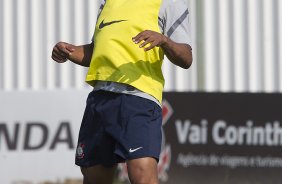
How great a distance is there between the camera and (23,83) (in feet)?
24.9

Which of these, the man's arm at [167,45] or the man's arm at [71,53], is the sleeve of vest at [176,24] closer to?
the man's arm at [167,45]

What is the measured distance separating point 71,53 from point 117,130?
57 centimetres

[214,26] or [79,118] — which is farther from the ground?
[214,26]

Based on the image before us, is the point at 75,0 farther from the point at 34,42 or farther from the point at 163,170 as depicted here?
the point at 163,170

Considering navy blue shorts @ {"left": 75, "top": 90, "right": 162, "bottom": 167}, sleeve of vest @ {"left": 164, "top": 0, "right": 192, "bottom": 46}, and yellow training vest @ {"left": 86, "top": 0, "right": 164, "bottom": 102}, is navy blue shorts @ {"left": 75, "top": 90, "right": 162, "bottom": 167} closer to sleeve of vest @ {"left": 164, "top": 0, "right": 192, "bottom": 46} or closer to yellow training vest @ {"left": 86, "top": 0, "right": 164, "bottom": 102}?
yellow training vest @ {"left": 86, "top": 0, "right": 164, "bottom": 102}

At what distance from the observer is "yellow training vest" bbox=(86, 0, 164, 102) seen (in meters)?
3.88

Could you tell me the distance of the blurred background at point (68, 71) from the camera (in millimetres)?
7121

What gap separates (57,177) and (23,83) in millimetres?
1021

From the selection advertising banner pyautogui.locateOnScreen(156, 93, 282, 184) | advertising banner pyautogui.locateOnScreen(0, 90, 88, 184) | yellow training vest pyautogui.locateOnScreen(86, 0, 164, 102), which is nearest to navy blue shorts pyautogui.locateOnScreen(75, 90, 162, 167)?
yellow training vest pyautogui.locateOnScreen(86, 0, 164, 102)

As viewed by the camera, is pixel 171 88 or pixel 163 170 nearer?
pixel 163 170

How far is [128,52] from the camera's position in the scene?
3.88 meters

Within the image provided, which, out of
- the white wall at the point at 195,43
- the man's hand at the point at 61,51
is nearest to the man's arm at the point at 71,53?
the man's hand at the point at 61,51

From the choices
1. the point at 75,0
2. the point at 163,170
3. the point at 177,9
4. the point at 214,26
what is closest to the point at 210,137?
the point at 163,170

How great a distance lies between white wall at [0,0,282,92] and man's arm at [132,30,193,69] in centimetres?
379
